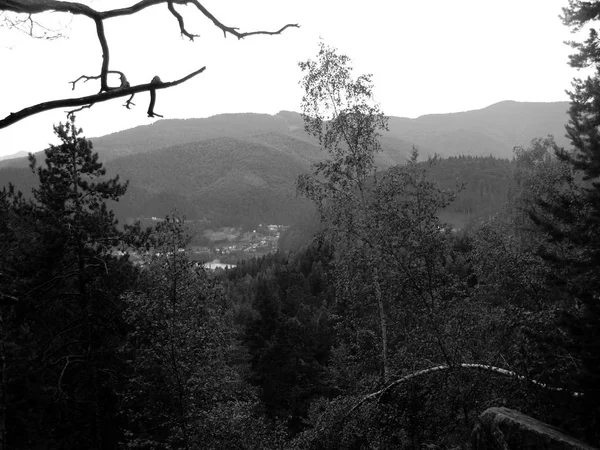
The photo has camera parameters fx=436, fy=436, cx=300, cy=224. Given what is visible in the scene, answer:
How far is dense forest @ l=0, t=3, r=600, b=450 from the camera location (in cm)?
868

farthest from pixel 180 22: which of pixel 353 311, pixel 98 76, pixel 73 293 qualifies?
pixel 73 293

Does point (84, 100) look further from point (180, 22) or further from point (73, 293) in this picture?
point (73, 293)

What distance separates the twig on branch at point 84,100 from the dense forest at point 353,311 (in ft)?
5.16

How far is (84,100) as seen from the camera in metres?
2.38

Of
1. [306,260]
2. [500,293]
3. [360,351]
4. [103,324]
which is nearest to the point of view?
[360,351]

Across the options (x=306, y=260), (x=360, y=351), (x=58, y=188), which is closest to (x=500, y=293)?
(x=360, y=351)

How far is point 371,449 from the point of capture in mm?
8719

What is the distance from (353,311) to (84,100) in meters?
11.4

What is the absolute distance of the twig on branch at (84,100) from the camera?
7.39 feet

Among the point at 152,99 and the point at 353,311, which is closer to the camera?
the point at 152,99

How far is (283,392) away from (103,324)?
70.5ft

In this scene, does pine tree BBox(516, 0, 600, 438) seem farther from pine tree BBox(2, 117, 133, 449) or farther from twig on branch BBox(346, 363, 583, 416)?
pine tree BBox(2, 117, 133, 449)

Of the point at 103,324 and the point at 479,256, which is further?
the point at 479,256

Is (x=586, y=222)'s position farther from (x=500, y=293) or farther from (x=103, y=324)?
(x=103, y=324)
